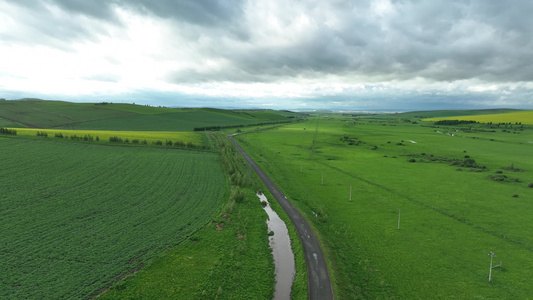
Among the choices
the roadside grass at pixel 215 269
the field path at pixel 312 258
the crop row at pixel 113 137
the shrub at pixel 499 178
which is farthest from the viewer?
the crop row at pixel 113 137

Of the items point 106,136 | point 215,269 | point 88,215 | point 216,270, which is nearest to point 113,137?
point 106,136

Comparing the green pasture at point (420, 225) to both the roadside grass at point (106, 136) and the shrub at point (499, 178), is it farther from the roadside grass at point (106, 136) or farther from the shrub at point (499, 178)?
the roadside grass at point (106, 136)

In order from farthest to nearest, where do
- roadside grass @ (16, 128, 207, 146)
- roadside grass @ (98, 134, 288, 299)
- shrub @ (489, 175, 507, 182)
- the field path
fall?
1. roadside grass @ (16, 128, 207, 146)
2. shrub @ (489, 175, 507, 182)
3. the field path
4. roadside grass @ (98, 134, 288, 299)

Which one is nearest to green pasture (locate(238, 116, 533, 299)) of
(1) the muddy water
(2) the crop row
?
(1) the muddy water

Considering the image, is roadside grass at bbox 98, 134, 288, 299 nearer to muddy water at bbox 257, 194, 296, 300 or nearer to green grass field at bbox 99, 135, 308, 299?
green grass field at bbox 99, 135, 308, 299

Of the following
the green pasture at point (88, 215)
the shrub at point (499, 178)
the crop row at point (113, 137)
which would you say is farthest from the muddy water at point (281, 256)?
the crop row at point (113, 137)

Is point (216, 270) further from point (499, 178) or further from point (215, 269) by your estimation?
point (499, 178)
